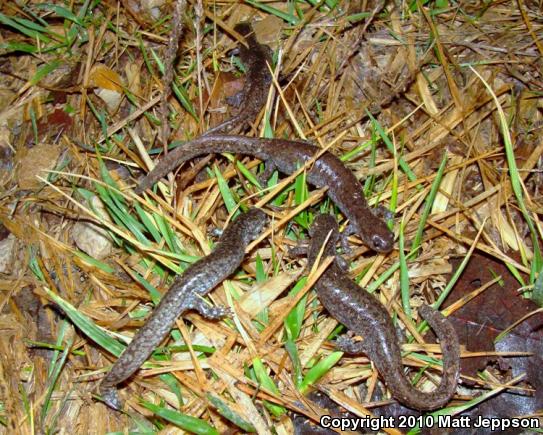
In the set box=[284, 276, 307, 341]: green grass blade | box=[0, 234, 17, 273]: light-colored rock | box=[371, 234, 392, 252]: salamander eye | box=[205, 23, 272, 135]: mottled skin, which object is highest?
box=[205, 23, 272, 135]: mottled skin

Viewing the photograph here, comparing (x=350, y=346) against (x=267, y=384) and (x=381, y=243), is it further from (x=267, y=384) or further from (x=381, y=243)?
(x=381, y=243)

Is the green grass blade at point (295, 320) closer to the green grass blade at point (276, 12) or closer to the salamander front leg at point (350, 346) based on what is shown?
the salamander front leg at point (350, 346)

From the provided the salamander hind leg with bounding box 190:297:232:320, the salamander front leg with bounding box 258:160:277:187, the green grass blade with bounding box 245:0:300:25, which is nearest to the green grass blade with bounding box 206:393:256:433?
the salamander hind leg with bounding box 190:297:232:320

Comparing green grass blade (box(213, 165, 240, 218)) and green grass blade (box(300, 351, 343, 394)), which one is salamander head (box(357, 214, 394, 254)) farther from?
green grass blade (box(213, 165, 240, 218))

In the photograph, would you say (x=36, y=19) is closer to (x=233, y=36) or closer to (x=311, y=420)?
(x=233, y=36)

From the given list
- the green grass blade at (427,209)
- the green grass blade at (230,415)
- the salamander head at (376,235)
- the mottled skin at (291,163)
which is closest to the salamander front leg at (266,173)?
the mottled skin at (291,163)

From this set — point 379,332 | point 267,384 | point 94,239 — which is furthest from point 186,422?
point 94,239
